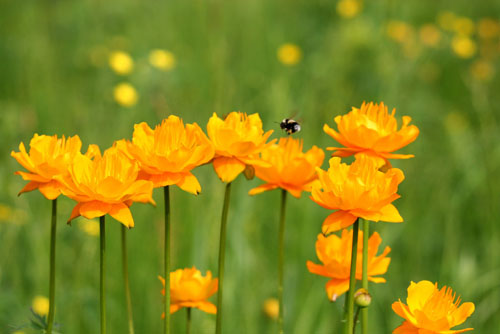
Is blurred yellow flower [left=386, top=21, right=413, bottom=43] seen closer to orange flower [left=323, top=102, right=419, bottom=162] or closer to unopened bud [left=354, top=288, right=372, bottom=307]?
orange flower [left=323, top=102, right=419, bottom=162]

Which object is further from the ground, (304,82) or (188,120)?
(304,82)

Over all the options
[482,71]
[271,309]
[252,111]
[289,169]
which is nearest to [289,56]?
[252,111]

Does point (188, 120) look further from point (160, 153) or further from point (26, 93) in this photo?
point (160, 153)

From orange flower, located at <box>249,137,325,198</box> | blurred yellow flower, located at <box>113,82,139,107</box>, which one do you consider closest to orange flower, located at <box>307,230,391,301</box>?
orange flower, located at <box>249,137,325,198</box>

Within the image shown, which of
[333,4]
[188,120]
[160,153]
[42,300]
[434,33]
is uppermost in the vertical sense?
[333,4]

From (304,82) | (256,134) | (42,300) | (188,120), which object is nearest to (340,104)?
(304,82)

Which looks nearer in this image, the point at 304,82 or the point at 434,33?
the point at 304,82
